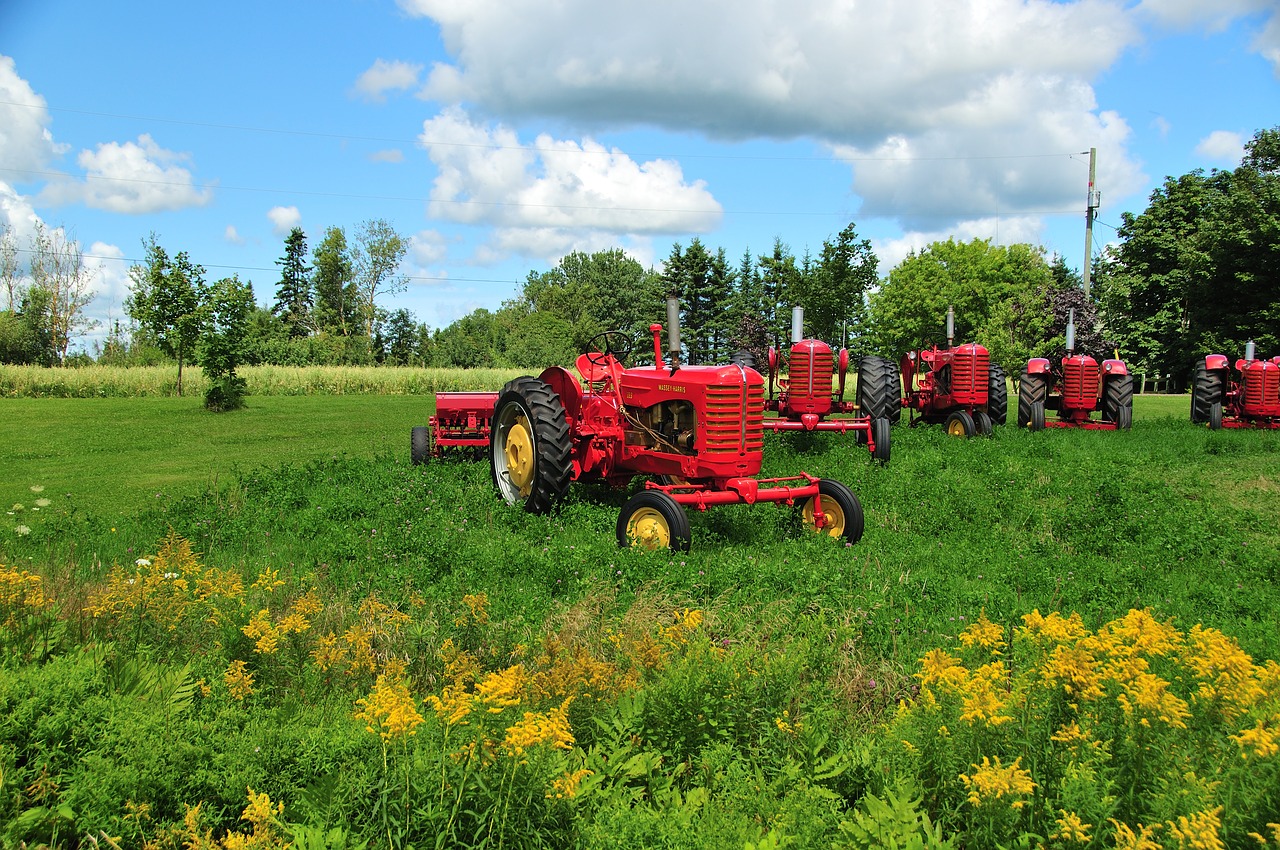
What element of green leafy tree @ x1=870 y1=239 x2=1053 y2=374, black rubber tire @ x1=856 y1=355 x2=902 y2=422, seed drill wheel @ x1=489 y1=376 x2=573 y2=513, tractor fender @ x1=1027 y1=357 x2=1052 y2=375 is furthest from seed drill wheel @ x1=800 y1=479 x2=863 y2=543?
green leafy tree @ x1=870 y1=239 x2=1053 y2=374

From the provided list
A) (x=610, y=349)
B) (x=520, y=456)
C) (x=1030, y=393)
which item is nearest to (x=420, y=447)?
(x=520, y=456)

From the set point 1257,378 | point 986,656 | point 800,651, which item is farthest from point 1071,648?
point 1257,378

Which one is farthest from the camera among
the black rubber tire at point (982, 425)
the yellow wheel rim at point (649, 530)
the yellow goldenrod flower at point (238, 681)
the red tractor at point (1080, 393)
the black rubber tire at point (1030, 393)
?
the red tractor at point (1080, 393)

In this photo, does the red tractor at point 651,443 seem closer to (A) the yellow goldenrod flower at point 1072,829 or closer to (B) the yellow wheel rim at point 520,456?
(B) the yellow wheel rim at point 520,456

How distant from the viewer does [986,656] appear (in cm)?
421

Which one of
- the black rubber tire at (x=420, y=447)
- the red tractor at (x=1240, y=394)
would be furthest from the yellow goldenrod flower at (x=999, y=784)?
the red tractor at (x=1240, y=394)

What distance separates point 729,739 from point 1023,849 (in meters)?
1.15

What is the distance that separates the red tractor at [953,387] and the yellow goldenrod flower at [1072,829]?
40.2ft

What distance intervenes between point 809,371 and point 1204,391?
30.0 ft

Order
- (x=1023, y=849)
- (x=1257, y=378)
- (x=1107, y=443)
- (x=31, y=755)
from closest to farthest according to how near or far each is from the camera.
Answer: (x=1023, y=849)
(x=31, y=755)
(x=1107, y=443)
(x=1257, y=378)

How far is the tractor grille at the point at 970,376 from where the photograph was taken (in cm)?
1573

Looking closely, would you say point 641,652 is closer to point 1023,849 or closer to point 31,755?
point 1023,849

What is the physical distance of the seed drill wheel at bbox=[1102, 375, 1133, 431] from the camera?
16719 mm

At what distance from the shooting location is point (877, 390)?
14.4m
